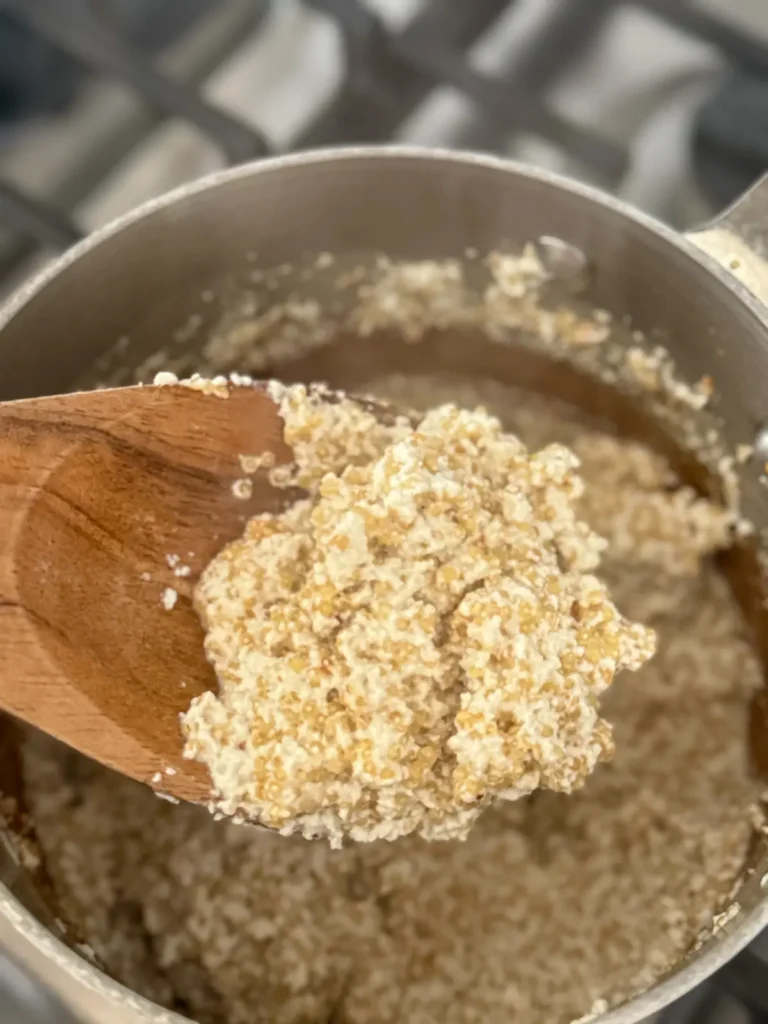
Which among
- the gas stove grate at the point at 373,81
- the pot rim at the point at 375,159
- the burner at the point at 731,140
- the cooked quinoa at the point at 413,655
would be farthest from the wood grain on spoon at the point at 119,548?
the burner at the point at 731,140

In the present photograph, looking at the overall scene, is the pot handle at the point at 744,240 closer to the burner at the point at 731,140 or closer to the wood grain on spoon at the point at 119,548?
the burner at the point at 731,140

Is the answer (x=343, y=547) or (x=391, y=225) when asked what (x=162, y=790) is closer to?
(x=343, y=547)

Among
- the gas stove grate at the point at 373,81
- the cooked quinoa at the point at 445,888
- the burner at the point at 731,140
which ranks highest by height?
the burner at the point at 731,140

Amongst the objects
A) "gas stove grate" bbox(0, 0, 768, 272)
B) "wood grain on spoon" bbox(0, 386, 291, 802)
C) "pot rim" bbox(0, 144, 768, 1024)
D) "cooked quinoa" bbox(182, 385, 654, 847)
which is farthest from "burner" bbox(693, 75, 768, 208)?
"wood grain on spoon" bbox(0, 386, 291, 802)

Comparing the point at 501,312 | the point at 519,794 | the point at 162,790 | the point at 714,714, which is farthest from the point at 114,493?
the point at 714,714

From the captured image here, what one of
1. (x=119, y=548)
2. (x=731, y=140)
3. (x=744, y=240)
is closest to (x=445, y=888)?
(x=119, y=548)

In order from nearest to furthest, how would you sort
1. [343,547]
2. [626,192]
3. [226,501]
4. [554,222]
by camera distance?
1. [343,547]
2. [226,501]
3. [554,222]
4. [626,192]

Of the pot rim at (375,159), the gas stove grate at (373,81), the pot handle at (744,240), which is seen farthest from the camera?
the gas stove grate at (373,81)

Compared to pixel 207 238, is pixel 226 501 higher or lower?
lower
